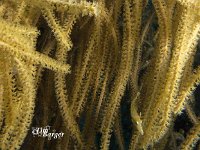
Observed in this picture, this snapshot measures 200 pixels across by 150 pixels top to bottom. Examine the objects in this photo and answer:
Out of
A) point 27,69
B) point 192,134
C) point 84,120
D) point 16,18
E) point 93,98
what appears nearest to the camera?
point 27,69

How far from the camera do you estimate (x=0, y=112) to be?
1.37m

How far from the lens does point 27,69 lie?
1.30 meters

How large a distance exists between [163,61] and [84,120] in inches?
22.8

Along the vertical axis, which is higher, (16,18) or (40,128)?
(16,18)

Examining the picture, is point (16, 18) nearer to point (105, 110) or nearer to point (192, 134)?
point (105, 110)

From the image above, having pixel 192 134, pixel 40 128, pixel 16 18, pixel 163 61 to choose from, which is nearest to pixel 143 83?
pixel 163 61

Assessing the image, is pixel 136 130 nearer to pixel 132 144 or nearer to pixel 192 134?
pixel 132 144

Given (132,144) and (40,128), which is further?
(40,128)

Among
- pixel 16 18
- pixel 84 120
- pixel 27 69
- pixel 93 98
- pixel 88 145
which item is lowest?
pixel 88 145

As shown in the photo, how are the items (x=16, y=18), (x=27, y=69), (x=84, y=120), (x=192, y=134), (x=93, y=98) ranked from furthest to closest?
(x=84, y=120) < (x=93, y=98) < (x=192, y=134) < (x=16, y=18) < (x=27, y=69)

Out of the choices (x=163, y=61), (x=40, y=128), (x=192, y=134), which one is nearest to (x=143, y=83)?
(x=163, y=61)

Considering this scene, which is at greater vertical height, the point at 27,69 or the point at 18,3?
the point at 18,3

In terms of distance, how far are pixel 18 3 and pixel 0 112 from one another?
47 cm

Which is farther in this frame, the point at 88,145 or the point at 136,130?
the point at 88,145
